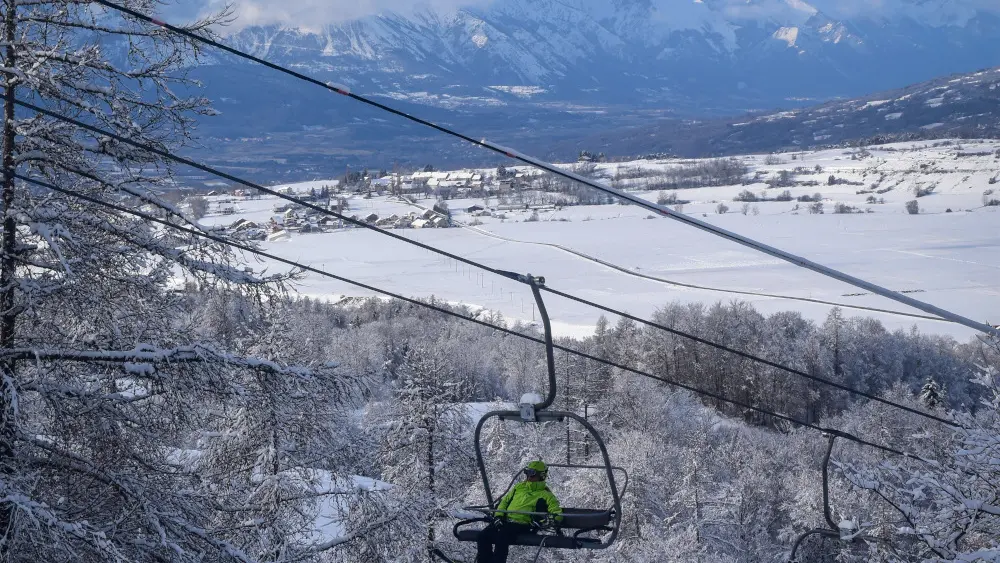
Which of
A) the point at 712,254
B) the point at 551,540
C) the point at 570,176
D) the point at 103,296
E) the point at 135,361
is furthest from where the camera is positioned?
the point at 712,254

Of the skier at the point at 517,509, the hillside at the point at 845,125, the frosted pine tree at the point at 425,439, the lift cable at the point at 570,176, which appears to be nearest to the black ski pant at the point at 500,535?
the skier at the point at 517,509

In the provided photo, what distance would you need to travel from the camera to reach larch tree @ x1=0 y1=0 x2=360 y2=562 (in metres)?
5.57

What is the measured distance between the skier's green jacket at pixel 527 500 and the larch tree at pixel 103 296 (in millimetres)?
1650

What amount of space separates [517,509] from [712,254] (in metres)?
53.1

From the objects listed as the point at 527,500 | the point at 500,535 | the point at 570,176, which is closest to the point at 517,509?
the point at 527,500

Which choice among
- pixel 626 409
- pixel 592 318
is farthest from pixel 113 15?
pixel 592 318

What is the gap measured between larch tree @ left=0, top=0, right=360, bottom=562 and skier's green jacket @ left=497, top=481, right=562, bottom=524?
165 cm

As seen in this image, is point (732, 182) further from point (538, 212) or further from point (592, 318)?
point (592, 318)

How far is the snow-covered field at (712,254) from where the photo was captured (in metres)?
45.3

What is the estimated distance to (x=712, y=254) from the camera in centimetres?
5706

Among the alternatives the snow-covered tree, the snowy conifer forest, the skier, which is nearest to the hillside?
the snow-covered tree

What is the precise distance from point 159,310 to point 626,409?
31.8 metres

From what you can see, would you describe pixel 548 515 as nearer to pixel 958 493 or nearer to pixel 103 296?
pixel 958 493

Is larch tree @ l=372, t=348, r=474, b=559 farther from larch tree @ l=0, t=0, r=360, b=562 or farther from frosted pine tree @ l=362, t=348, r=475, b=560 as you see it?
larch tree @ l=0, t=0, r=360, b=562
